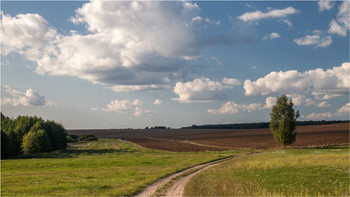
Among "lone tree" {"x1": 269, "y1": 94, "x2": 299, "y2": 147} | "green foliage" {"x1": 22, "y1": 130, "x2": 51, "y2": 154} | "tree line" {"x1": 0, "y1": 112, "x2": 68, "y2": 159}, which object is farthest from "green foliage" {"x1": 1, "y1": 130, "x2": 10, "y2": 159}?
"lone tree" {"x1": 269, "y1": 94, "x2": 299, "y2": 147}

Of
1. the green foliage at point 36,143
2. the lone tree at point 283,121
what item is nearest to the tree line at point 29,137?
the green foliage at point 36,143

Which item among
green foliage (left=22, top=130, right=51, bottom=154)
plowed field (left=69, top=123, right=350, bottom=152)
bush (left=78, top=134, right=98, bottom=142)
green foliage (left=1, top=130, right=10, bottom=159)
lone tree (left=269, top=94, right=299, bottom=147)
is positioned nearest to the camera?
green foliage (left=1, top=130, right=10, bottom=159)

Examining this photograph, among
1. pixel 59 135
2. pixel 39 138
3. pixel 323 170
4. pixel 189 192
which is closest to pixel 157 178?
pixel 189 192

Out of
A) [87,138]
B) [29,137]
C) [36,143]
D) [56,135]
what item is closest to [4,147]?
[36,143]

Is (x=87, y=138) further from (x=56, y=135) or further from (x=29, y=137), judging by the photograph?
(x=29, y=137)

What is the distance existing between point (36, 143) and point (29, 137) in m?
3.33

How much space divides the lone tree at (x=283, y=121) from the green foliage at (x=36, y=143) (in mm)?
65946

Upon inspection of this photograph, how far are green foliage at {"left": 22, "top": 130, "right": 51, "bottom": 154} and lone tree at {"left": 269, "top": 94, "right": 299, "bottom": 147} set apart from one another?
65946 mm

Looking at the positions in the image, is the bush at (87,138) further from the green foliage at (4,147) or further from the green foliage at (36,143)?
the green foliage at (4,147)

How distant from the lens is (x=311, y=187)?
1933 centimetres

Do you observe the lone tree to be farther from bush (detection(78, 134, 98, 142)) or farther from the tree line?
bush (detection(78, 134, 98, 142))

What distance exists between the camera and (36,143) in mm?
72750

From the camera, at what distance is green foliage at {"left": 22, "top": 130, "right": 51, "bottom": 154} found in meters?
72.2

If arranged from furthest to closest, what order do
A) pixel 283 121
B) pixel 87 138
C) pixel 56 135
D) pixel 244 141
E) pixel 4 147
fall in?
pixel 87 138 < pixel 244 141 < pixel 56 135 < pixel 283 121 < pixel 4 147
